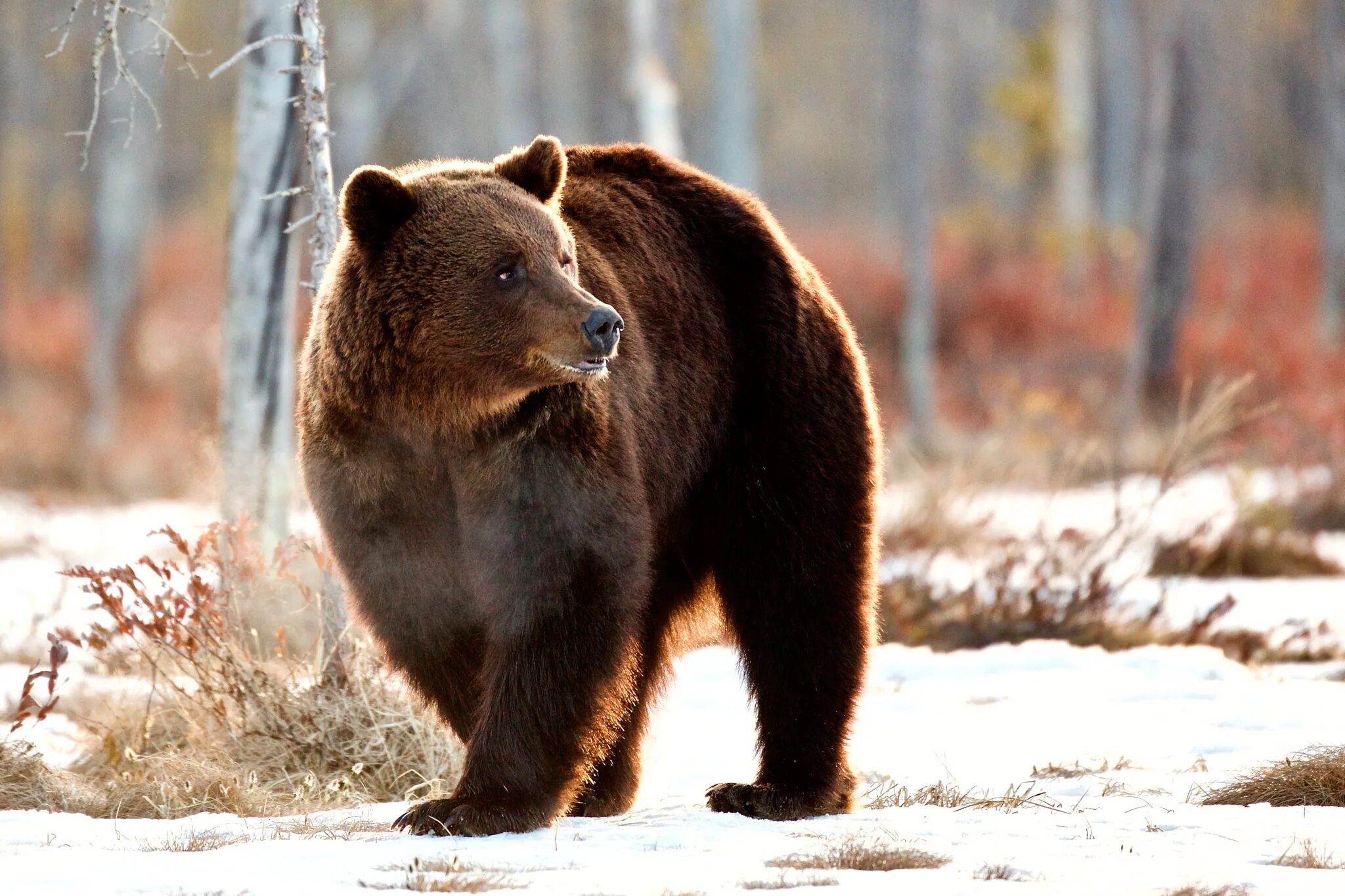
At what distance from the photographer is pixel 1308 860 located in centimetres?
345

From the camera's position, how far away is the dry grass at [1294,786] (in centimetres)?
418

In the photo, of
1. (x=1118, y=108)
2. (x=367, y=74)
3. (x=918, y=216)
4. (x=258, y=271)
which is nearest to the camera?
(x=258, y=271)

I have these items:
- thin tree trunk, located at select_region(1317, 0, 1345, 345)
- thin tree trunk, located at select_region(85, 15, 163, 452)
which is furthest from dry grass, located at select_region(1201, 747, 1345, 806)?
thin tree trunk, located at select_region(1317, 0, 1345, 345)

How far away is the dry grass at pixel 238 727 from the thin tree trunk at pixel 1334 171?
1391cm

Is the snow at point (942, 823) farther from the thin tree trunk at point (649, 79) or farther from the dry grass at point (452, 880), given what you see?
the thin tree trunk at point (649, 79)

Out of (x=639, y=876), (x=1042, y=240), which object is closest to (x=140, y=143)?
(x=1042, y=240)

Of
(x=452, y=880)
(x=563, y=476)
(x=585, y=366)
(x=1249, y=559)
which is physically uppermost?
(x=585, y=366)

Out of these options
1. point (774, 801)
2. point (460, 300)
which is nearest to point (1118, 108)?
point (774, 801)

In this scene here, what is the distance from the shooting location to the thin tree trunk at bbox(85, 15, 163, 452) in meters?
15.2

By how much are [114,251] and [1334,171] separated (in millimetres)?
13293

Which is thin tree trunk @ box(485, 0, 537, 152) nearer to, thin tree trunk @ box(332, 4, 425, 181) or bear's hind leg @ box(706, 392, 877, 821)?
thin tree trunk @ box(332, 4, 425, 181)

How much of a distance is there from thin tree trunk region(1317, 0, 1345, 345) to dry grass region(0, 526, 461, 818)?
13909mm

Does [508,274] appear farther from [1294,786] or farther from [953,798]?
[1294,786]

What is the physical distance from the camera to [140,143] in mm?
17219
